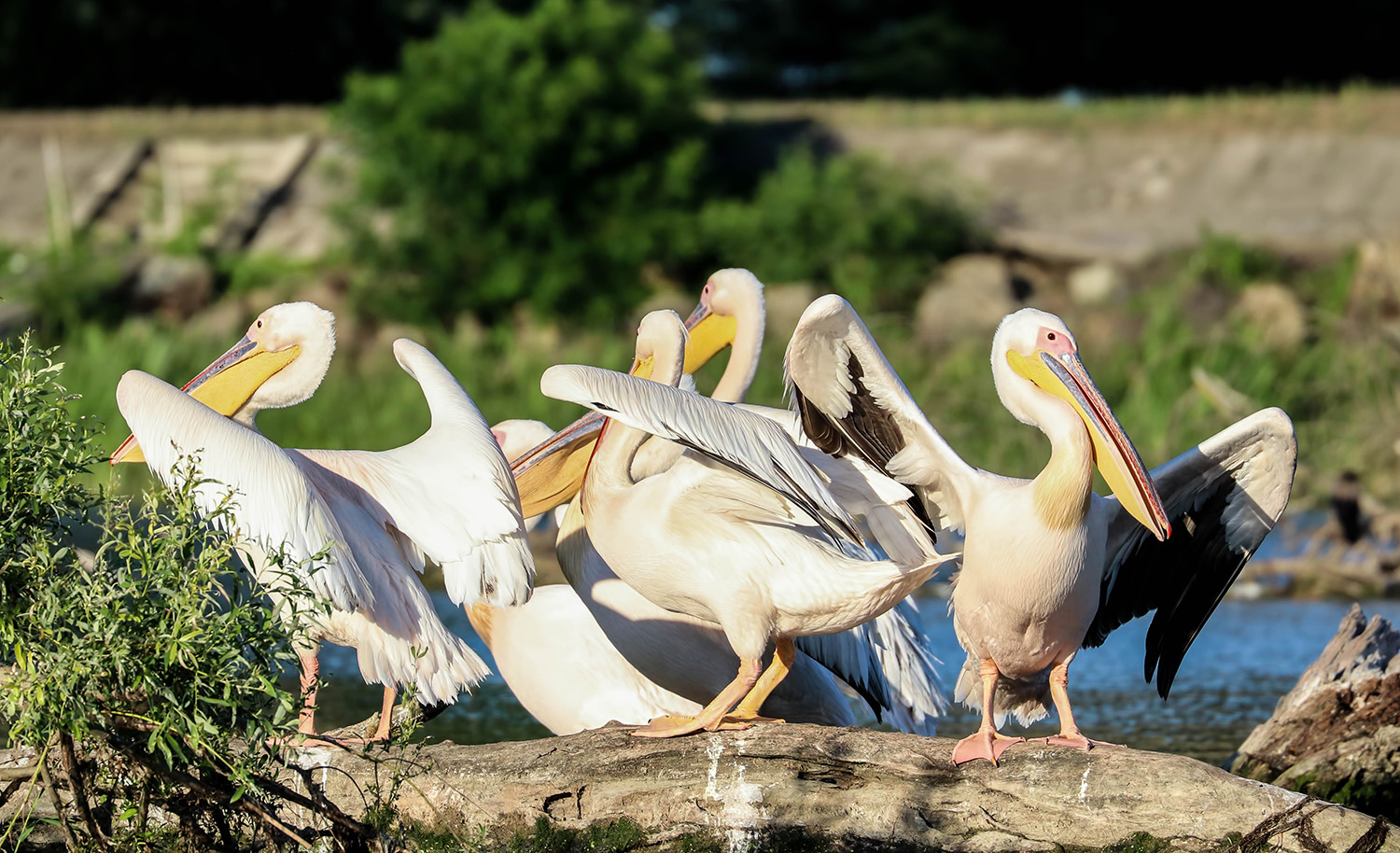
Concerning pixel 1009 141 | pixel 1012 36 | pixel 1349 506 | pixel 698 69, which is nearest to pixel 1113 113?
pixel 1009 141

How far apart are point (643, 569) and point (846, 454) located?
2.06ft

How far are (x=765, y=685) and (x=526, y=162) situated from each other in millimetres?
10170

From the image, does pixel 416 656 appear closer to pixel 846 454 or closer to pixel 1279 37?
pixel 846 454

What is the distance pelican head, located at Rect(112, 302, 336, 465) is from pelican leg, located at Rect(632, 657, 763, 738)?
Result: 1483mm

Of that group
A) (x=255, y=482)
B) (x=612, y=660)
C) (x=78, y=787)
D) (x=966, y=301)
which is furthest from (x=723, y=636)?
(x=966, y=301)

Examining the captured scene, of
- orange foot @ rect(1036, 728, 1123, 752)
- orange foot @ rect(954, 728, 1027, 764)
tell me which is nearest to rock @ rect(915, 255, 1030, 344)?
orange foot @ rect(1036, 728, 1123, 752)

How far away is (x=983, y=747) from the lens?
11.2 ft

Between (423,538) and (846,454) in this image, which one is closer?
(423,538)

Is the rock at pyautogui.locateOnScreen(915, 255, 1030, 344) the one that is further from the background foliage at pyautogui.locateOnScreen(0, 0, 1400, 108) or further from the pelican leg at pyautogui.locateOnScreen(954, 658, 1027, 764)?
the pelican leg at pyautogui.locateOnScreen(954, 658, 1027, 764)

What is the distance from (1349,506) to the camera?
7.15m

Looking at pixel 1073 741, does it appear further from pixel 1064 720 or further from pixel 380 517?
pixel 380 517

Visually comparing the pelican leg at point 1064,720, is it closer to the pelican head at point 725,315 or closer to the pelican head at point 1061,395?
the pelican head at point 1061,395

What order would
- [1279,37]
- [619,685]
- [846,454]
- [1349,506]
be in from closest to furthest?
1. [846,454]
2. [619,685]
3. [1349,506]
4. [1279,37]

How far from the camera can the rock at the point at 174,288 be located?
13.9m
